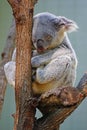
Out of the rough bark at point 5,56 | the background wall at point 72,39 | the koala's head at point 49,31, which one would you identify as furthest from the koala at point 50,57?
the background wall at point 72,39

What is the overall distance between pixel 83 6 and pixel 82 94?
2.77 metres

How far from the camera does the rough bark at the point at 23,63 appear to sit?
1772 mm

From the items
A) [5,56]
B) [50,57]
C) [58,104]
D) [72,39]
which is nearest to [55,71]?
[50,57]

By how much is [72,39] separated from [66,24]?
6.63ft

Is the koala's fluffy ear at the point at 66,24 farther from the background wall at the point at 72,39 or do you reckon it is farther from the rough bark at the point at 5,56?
the background wall at the point at 72,39

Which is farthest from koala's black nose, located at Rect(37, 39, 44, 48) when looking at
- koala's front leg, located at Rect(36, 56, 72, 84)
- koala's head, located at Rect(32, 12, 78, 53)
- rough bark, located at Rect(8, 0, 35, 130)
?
rough bark, located at Rect(8, 0, 35, 130)

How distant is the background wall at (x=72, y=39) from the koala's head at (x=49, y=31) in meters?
1.81

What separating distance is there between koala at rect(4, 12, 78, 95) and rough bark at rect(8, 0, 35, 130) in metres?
0.27

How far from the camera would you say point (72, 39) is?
13.7 ft

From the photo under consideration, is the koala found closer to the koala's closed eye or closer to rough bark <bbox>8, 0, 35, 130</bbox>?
the koala's closed eye

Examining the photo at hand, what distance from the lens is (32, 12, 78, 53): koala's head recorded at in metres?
2.13

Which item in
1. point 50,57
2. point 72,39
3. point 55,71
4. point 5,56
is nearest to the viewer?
point 55,71

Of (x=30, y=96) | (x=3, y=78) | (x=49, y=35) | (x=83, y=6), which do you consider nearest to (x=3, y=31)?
(x=83, y=6)

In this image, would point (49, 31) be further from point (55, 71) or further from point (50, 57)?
point (55, 71)
